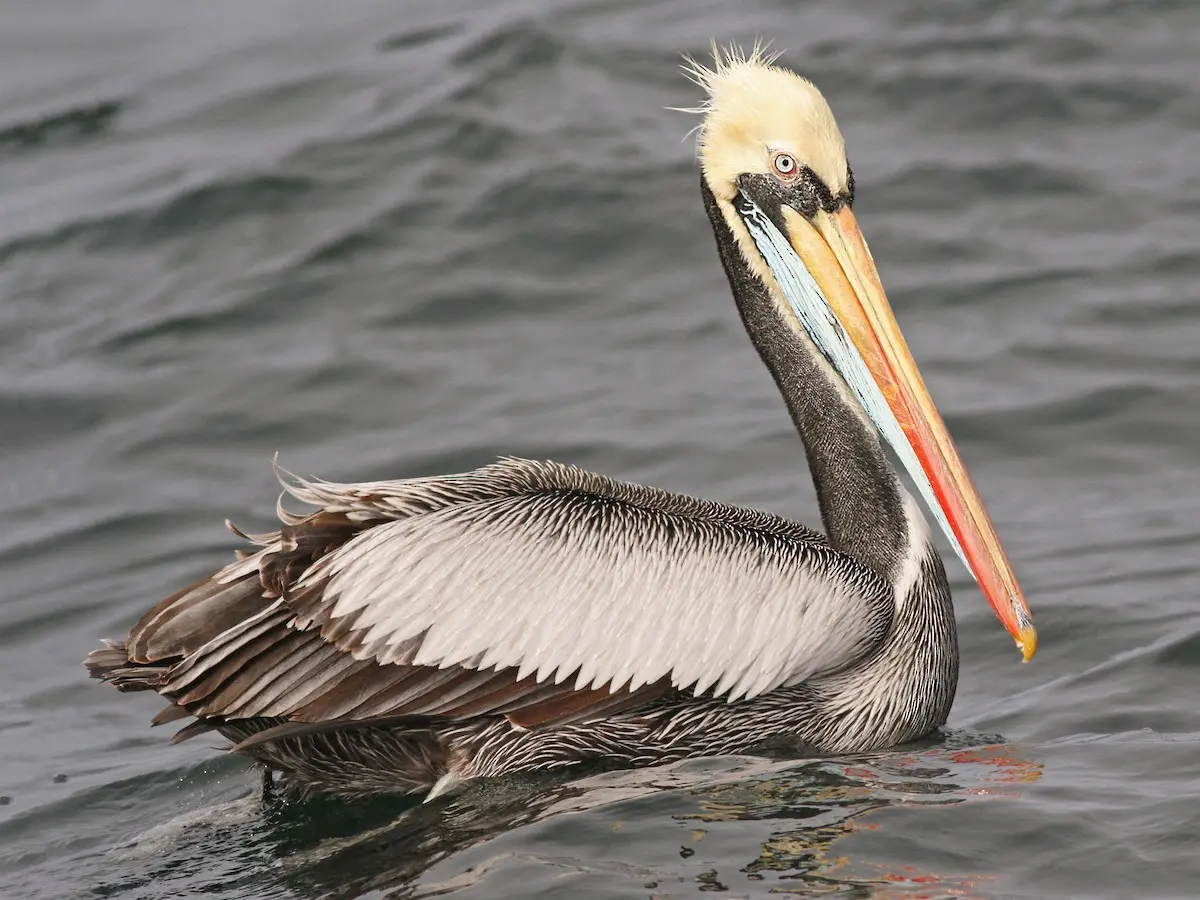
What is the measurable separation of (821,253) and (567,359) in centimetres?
344

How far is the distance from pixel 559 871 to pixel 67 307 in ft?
20.5

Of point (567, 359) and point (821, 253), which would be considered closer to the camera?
point (821, 253)

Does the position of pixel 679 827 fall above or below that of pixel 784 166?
below

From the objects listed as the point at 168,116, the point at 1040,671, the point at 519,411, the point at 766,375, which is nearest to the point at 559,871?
the point at 1040,671

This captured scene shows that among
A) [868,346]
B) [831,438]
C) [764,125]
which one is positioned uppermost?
[764,125]

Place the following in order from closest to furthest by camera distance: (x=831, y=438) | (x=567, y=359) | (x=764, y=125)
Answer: (x=764, y=125), (x=831, y=438), (x=567, y=359)

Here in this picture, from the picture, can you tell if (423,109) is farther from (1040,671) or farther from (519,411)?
(1040,671)

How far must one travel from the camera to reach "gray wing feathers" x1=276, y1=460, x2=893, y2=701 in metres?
4.59

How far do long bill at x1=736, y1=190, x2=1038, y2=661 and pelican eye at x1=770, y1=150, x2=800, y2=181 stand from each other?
3.8 inches

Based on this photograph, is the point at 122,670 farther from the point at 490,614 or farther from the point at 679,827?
the point at 679,827

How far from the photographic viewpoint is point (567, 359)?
8508 millimetres

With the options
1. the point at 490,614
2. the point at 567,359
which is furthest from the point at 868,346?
the point at 567,359

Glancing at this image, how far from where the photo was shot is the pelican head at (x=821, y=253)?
199 inches

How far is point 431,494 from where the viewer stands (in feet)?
15.8
